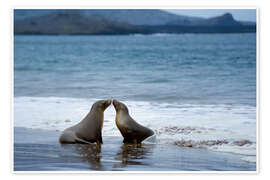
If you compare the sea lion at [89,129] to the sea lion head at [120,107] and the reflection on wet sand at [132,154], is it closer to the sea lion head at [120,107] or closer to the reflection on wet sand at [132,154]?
the sea lion head at [120,107]

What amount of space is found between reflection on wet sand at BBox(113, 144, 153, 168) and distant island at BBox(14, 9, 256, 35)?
188cm

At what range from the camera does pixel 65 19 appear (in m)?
8.23

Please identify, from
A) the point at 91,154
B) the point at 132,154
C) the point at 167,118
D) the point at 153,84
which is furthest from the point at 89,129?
the point at 153,84

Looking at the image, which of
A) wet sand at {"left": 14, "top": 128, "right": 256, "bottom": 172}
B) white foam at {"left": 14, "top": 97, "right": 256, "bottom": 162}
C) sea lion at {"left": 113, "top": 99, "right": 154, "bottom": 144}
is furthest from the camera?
sea lion at {"left": 113, "top": 99, "right": 154, "bottom": 144}

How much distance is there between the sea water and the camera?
8.21 m

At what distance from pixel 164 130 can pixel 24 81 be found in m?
3.10

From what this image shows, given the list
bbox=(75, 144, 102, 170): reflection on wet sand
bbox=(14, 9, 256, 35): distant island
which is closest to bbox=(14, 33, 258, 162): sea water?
bbox=(14, 9, 256, 35): distant island

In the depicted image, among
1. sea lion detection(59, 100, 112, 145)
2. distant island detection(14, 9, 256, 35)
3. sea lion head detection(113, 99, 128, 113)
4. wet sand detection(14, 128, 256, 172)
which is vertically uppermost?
distant island detection(14, 9, 256, 35)

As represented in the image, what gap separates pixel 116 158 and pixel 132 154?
0.97 ft

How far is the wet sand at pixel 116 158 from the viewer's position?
684 cm

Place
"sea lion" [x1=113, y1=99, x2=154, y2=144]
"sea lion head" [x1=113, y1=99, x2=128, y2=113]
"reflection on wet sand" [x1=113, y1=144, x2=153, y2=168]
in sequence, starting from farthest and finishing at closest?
"sea lion head" [x1=113, y1=99, x2=128, y2=113] < "sea lion" [x1=113, y1=99, x2=154, y2=144] < "reflection on wet sand" [x1=113, y1=144, x2=153, y2=168]

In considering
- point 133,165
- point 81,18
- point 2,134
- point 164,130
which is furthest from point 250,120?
point 2,134

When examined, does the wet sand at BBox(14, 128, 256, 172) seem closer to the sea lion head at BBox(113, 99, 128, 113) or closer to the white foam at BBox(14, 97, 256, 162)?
the white foam at BBox(14, 97, 256, 162)
